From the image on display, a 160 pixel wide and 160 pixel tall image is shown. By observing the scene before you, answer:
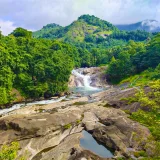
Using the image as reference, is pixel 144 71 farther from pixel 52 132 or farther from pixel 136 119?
pixel 52 132

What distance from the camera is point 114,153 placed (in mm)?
35156

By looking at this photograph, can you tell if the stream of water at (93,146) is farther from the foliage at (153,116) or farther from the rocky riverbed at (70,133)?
the foliage at (153,116)

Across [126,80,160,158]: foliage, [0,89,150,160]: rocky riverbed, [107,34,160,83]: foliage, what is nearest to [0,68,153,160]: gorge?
[0,89,150,160]: rocky riverbed

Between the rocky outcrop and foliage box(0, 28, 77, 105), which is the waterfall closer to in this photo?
the rocky outcrop

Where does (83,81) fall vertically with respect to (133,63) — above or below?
below

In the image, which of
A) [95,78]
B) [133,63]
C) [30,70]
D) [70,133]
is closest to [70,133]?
[70,133]

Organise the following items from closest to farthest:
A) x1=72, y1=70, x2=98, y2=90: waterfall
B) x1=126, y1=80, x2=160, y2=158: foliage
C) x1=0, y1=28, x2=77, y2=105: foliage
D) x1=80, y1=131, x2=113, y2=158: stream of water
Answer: x1=126, y1=80, x2=160, y2=158: foliage, x1=80, y1=131, x2=113, y2=158: stream of water, x1=0, y1=28, x2=77, y2=105: foliage, x1=72, y1=70, x2=98, y2=90: waterfall

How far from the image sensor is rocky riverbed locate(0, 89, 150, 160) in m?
34.4

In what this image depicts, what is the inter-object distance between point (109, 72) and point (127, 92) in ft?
120

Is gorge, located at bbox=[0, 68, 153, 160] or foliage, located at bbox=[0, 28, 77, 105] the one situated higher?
foliage, located at bbox=[0, 28, 77, 105]

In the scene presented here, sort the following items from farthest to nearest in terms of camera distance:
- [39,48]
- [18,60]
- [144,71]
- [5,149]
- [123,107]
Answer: [144,71], [39,48], [18,60], [123,107], [5,149]

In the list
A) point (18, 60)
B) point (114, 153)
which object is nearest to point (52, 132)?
point (114, 153)

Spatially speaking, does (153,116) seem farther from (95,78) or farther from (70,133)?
(95,78)

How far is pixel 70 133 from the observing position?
141 feet
